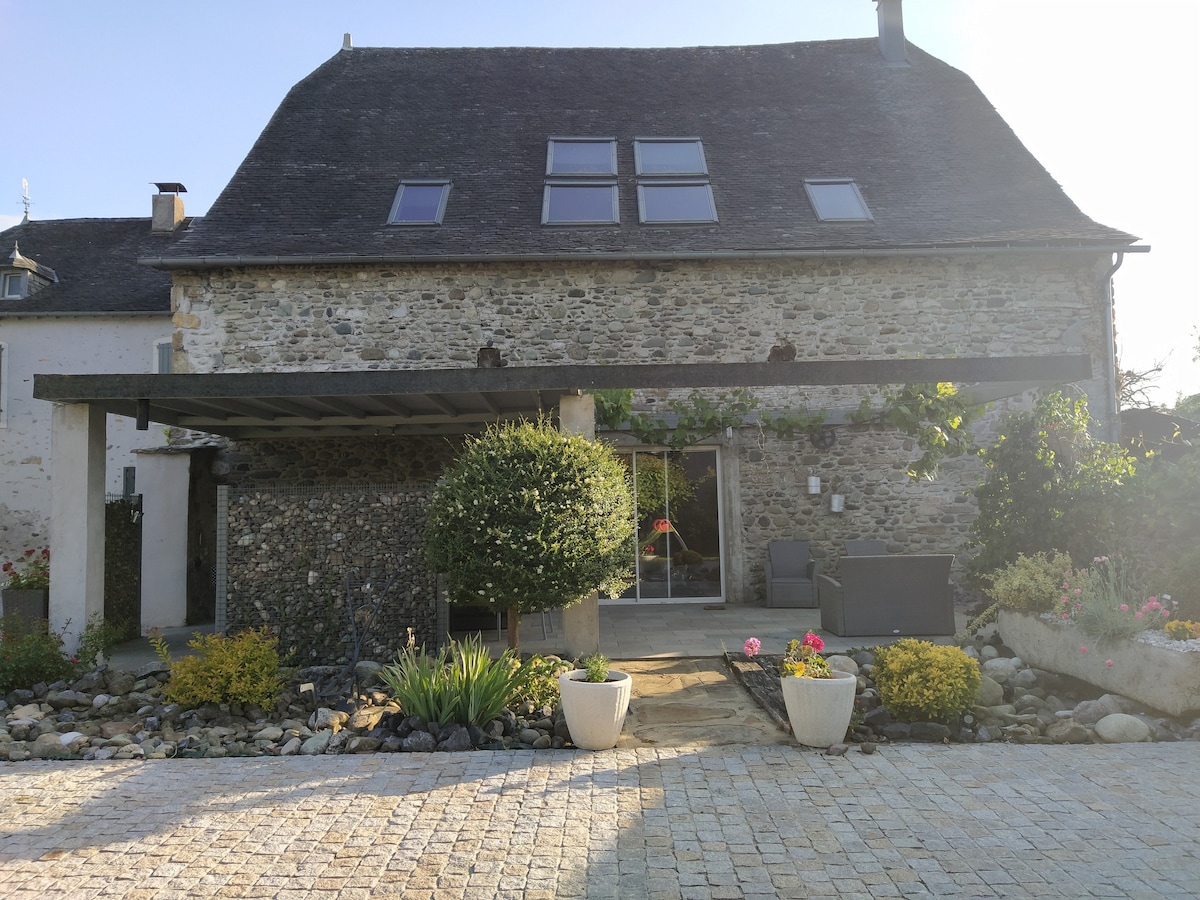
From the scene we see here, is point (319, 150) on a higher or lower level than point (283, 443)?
higher

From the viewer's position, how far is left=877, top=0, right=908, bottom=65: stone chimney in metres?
14.2

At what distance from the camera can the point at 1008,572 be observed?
6.70 metres

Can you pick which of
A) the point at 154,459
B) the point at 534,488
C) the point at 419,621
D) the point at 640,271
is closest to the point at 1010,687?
the point at 534,488

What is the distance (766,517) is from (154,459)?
818cm

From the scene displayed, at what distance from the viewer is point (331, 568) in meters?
6.49

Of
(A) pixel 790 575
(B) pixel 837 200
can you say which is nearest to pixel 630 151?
(B) pixel 837 200

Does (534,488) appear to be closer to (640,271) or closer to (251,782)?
(251,782)

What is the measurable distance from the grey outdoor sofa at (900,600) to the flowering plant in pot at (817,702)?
307 cm

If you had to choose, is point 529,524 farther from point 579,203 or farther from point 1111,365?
point 1111,365

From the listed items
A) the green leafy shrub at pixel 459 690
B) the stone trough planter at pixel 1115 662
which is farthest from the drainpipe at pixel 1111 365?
the green leafy shrub at pixel 459 690

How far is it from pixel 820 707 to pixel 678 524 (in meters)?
6.40

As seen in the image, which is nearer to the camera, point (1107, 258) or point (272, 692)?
A: point (272, 692)

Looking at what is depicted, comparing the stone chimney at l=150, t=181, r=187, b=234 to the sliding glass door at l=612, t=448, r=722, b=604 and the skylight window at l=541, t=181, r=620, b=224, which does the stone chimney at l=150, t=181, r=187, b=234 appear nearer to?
the skylight window at l=541, t=181, r=620, b=224

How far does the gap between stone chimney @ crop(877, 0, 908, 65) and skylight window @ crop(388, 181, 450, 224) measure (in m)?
8.32
